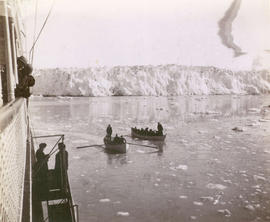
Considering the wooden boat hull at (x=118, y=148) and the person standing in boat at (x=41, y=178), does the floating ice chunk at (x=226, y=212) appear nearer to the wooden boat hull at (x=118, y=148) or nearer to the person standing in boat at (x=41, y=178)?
the person standing in boat at (x=41, y=178)

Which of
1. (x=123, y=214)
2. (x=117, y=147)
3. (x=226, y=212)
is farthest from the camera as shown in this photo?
(x=117, y=147)

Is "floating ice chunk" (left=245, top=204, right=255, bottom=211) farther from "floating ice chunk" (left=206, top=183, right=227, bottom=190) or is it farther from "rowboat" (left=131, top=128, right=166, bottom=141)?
"rowboat" (left=131, top=128, right=166, bottom=141)

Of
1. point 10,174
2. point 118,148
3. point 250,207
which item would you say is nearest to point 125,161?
point 118,148

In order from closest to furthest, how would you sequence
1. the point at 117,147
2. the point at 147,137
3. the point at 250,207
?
the point at 250,207, the point at 117,147, the point at 147,137

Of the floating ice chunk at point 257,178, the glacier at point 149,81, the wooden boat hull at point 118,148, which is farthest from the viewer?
the glacier at point 149,81

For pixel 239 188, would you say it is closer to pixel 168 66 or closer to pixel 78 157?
pixel 78 157

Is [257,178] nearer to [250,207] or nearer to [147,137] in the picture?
[250,207]

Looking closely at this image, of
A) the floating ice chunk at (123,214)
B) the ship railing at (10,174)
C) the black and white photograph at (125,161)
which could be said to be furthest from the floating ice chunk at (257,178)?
the ship railing at (10,174)

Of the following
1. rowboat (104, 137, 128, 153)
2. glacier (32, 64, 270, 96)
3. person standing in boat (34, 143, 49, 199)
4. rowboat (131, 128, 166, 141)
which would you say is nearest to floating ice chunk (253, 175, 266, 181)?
rowboat (104, 137, 128, 153)

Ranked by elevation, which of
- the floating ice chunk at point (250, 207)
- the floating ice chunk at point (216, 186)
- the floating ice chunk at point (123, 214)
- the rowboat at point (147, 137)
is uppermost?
the rowboat at point (147, 137)
